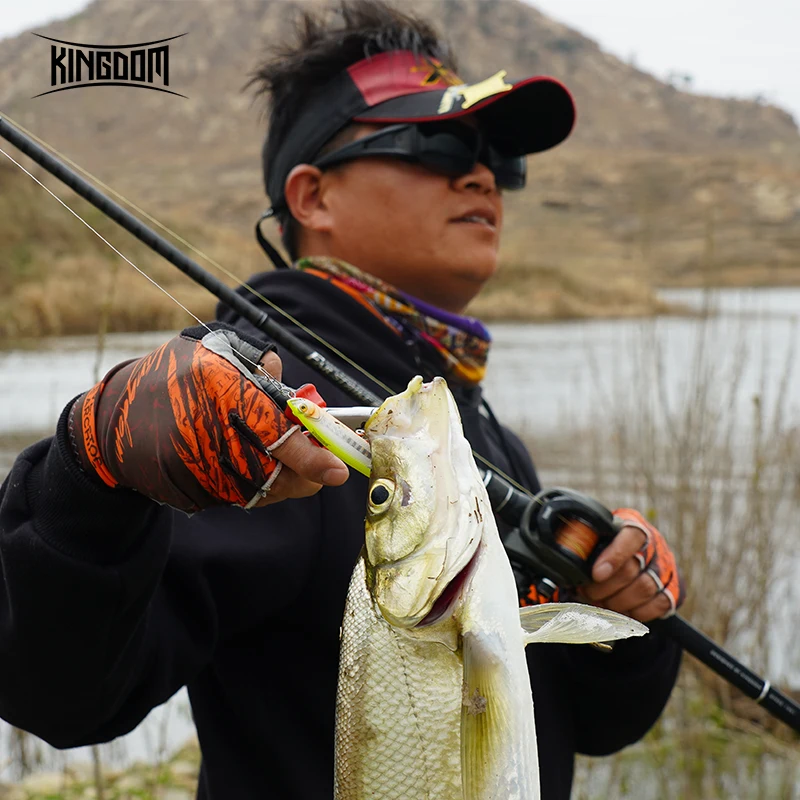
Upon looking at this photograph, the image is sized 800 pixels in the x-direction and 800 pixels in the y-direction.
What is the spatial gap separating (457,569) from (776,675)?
4.28 m

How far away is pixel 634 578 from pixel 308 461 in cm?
99

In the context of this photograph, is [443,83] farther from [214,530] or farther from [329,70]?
[214,530]

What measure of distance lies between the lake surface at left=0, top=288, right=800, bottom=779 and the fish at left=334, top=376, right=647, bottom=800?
1.41 m

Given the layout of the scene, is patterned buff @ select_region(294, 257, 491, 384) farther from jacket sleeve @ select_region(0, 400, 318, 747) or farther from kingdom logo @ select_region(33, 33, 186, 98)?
jacket sleeve @ select_region(0, 400, 318, 747)

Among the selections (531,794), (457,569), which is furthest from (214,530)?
(531,794)

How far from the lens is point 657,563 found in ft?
6.42

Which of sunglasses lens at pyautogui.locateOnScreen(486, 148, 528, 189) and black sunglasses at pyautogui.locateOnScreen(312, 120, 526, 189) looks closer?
black sunglasses at pyautogui.locateOnScreen(312, 120, 526, 189)

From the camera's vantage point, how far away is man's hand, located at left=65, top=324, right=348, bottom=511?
114 cm

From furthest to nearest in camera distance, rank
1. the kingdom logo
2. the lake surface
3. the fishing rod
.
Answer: the lake surface → the kingdom logo → the fishing rod

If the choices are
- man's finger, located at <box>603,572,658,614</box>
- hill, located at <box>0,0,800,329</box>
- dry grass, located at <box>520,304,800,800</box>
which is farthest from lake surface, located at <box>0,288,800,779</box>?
hill, located at <box>0,0,800,329</box>

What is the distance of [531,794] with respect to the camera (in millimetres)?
1191

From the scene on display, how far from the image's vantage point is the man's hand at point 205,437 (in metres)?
1.14

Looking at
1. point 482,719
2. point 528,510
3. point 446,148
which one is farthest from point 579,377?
point 482,719

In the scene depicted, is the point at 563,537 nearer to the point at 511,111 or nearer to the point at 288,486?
the point at 288,486
